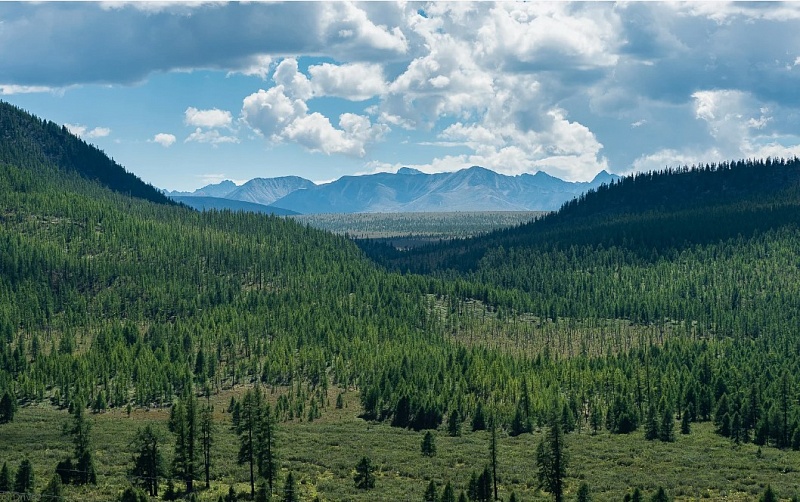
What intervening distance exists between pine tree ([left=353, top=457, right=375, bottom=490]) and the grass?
991 mm

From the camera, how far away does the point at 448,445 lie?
135m

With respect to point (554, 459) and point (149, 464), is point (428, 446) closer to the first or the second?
point (554, 459)

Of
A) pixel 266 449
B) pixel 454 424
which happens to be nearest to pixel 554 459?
pixel 266 449

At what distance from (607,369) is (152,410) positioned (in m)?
96.9

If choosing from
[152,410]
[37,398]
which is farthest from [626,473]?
[37,398]

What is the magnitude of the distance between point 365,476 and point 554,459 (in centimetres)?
2515

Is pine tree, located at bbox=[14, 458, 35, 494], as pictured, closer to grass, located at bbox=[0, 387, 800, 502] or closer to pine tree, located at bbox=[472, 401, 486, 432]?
grass, located at bbox=[0, 387, 800, 502]

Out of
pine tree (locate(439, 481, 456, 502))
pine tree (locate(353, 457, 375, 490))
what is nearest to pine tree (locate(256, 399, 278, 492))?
pine tree (locate(353, 457, 375, 490))

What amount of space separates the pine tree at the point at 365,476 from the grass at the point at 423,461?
991 mm

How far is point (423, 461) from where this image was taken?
400ft

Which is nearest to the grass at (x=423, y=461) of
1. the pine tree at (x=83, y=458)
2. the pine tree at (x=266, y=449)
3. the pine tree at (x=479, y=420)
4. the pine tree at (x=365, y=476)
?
the pine tree at (x=365, y=476)

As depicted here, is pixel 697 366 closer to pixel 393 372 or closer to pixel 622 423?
pixel 622 423

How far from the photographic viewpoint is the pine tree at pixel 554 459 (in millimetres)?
95644

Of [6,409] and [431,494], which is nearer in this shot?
[431,494]
